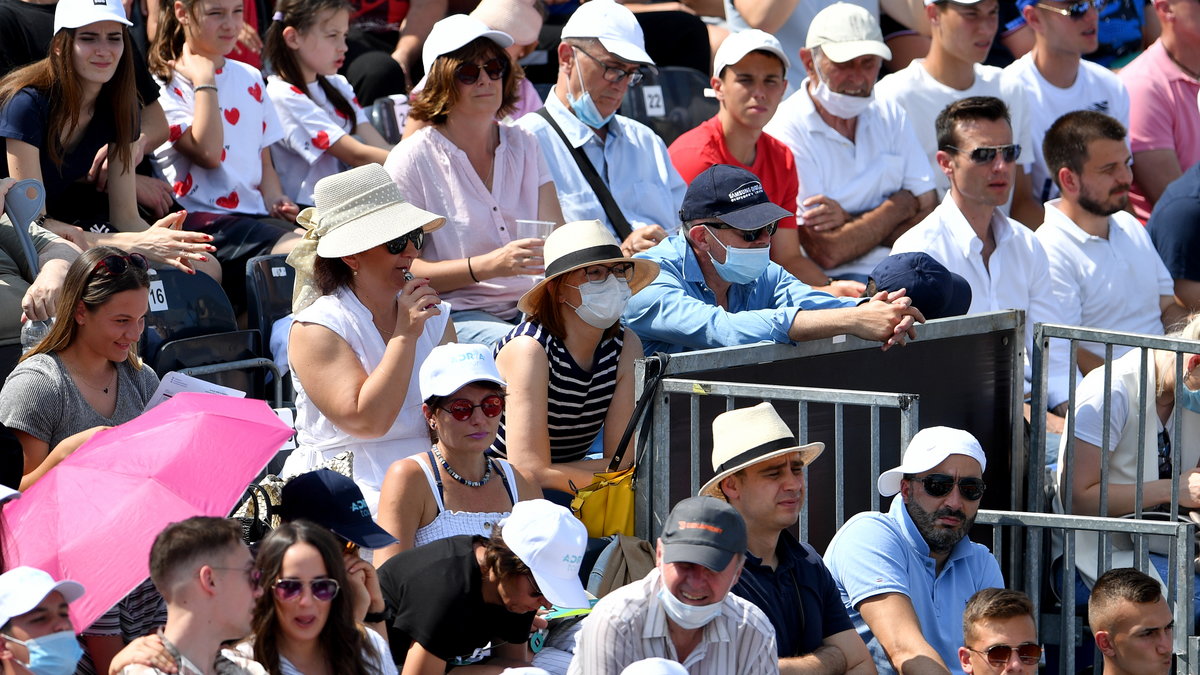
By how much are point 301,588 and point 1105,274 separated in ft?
16.0

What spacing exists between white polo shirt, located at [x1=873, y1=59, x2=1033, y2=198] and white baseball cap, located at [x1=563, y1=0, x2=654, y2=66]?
2032 millimetres

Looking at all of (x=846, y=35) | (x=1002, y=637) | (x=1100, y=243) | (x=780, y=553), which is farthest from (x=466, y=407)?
(x=1100, y=243)

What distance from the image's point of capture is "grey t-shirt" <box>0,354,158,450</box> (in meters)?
4.81

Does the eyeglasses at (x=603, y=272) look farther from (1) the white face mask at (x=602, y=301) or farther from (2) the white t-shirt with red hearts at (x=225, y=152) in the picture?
(2) the white t-shirt with red hearts at (x=225, y=152)

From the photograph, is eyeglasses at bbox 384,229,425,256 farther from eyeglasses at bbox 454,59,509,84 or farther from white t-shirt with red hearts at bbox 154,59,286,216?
white t-shirt with red hearts at bbox 154,59,286,216

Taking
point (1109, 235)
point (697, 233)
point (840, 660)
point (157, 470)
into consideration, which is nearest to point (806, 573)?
point (840, 660)

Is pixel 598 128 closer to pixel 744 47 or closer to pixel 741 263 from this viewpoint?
pixel 744 47

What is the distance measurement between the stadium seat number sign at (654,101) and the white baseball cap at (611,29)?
6.15 ft

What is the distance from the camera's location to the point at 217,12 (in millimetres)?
7219

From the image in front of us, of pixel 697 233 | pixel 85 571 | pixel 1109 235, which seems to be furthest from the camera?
pixel 1109 235

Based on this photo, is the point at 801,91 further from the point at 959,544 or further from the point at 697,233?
the point at 959,544

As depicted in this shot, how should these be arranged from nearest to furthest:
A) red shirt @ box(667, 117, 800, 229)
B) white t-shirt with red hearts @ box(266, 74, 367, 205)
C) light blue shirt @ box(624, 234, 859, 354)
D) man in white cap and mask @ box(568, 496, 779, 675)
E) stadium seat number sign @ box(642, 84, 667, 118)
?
man in white cap and mask @ box(568, 496, 779, 675), light blue shirt @ box(624, 234, 859, 354), red shirt @ box(667, 117, 800, 229), white t-shirt with red hearts @ box(266, 74, 367, 205), stadium seat number sign @ box(642, 84, 667, 118)

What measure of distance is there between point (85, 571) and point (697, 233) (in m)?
2.76

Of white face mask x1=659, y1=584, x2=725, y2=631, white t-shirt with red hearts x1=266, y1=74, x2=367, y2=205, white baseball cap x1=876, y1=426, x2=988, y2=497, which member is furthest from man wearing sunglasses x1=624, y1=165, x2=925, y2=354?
white t-shirt with red hearts x1=266, y1=74, x2=367, y2=205
